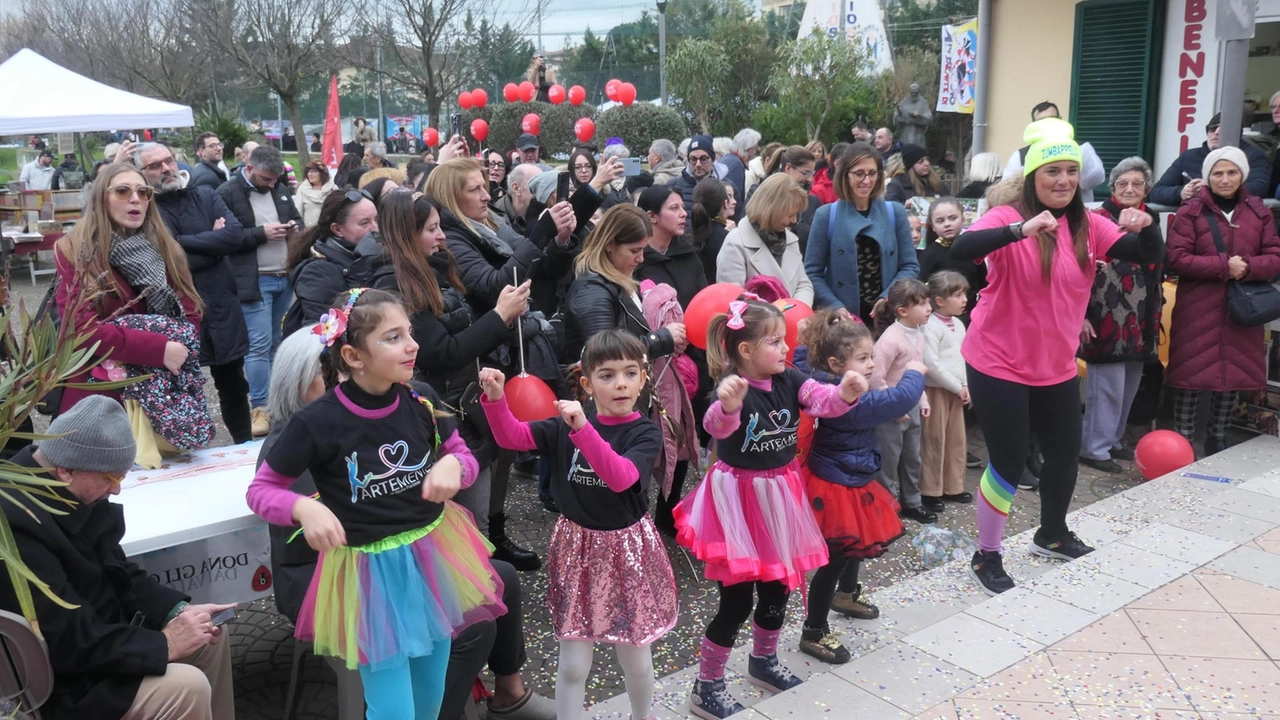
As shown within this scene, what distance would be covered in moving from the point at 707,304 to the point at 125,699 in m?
2.80

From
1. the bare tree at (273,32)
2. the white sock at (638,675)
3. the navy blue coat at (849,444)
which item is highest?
the bare tree at (273,32)

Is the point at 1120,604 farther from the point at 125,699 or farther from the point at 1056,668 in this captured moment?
the point at 125,699

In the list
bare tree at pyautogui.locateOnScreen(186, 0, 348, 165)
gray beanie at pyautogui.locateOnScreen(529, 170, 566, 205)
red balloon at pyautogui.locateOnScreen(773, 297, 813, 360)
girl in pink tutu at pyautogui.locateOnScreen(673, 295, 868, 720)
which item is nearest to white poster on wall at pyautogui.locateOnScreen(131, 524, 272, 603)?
girl in pink tutu at pyautogui.locateOnScreen(673, 295, 868, 720)

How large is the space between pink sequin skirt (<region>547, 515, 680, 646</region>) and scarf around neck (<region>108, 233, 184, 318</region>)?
7.52 ft

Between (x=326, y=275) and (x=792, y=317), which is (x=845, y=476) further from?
(x=326, y=275)

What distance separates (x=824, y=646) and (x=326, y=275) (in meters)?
2.77

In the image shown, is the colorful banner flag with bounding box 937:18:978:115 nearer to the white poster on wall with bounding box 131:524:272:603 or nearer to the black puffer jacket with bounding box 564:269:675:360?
the black puffer jacket with bounding box 564:269:675:360

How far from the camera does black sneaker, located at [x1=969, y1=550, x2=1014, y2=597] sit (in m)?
4.54

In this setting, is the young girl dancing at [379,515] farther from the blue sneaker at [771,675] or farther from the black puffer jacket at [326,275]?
the black puffer jacket at [326,275]

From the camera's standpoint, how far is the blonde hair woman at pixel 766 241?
5.50 m

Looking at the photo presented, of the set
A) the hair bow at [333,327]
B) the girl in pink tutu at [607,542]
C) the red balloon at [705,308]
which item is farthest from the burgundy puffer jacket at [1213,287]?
the hair bow at [333,327]

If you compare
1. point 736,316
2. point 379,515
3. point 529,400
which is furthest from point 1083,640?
point 379,515

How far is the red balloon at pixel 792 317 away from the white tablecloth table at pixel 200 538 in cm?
231

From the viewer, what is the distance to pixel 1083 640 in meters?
3.94
